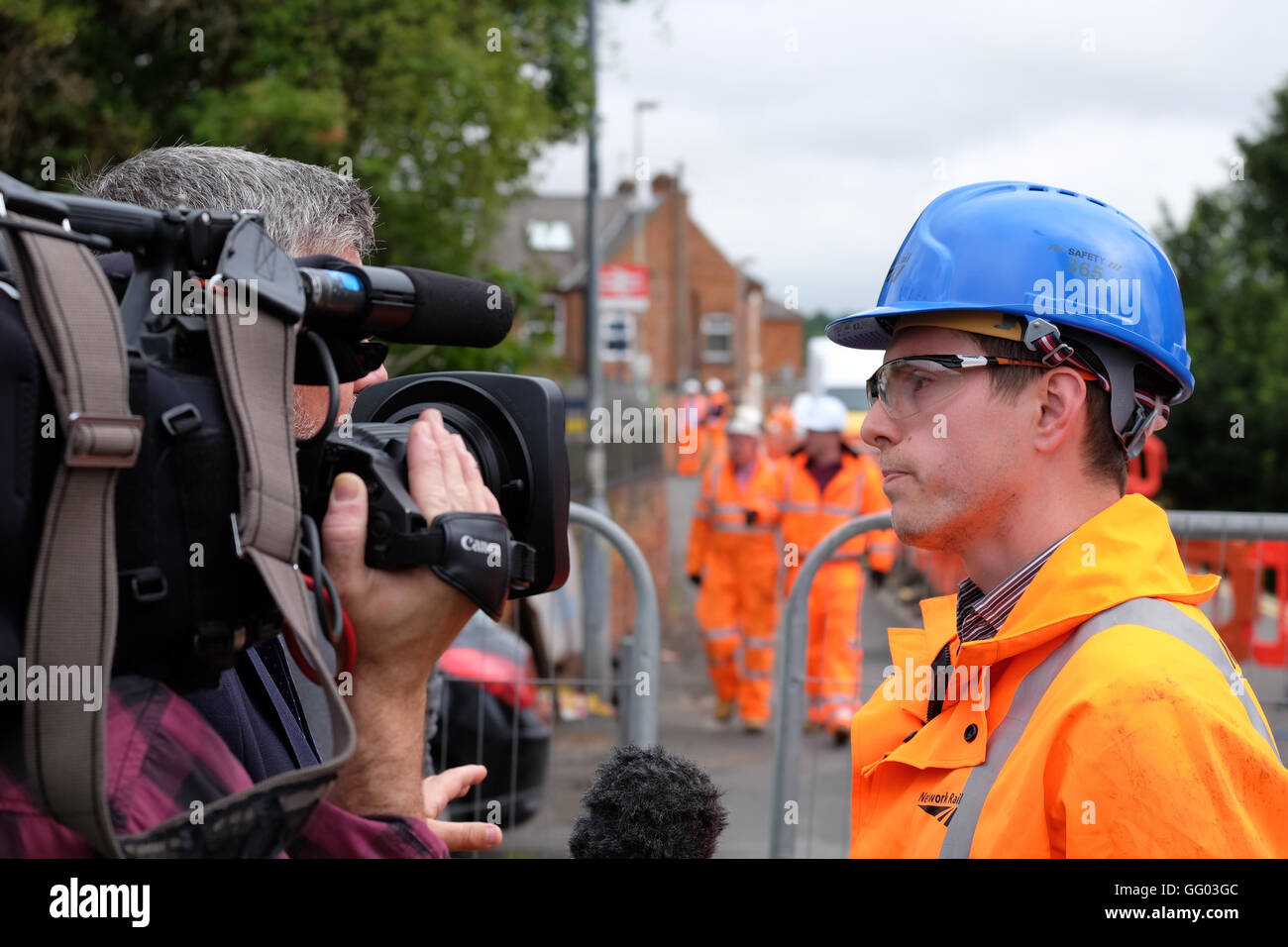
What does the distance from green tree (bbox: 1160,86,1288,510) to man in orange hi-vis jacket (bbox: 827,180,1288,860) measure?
47.3 ft

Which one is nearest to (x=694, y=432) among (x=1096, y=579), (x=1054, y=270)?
(x=1054, y=270)

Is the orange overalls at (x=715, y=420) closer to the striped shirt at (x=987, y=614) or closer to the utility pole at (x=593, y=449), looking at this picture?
the utility pole at (x=593, y=449)

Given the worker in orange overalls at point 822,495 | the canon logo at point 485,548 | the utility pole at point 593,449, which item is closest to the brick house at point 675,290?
the utility pole at point 593,449

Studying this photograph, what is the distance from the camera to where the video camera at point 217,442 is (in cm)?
115

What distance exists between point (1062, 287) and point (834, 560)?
20.0 ft

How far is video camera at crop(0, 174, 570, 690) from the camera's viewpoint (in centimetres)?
115

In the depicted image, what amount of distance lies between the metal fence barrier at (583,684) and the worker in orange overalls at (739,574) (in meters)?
4.10

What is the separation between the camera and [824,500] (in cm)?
928

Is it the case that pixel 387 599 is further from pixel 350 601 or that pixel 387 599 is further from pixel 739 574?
pixel 739 574

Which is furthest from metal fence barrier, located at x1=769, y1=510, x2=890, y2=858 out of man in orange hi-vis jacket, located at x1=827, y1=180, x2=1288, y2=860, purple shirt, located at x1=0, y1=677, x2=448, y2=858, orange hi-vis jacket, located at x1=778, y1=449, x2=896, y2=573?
orange hi-vis jacket, located at x1=778, y1=449, x2=896, y2=573

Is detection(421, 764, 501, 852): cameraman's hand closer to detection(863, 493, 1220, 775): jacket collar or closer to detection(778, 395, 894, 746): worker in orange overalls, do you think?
detection(863, 493, 1220, 775): jacket collar
